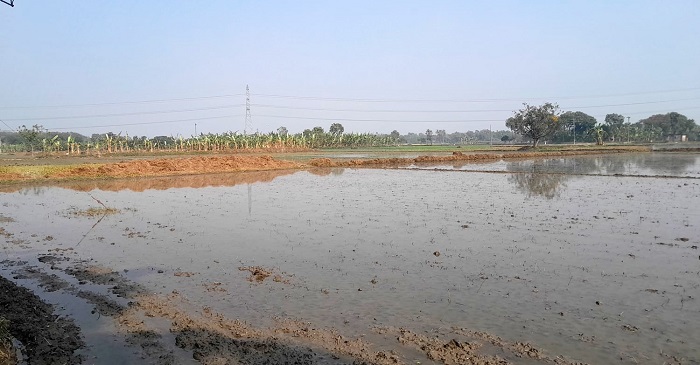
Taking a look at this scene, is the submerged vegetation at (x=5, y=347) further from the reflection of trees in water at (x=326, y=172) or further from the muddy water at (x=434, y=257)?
the reflection of trees in water at (x=326, y=172)

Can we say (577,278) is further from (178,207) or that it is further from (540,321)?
(178,207)

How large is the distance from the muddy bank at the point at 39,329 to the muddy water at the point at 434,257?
1.72 meters

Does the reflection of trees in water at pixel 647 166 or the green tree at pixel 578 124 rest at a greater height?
the green tree at pixel 578 124

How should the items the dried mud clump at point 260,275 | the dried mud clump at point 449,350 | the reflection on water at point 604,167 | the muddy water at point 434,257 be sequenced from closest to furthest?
the dried mud clump at point 449,350 < the muddy water at point 434,257 < the dried mud clump at point 260,275 < the reflection on water at point 604,167

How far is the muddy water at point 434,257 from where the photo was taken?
6008 millimetres

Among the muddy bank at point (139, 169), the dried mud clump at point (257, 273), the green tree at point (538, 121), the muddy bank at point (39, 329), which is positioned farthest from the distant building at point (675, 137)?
the muddy bank at point (39, 329)

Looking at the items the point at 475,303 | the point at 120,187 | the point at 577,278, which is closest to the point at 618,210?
the point at 577,278

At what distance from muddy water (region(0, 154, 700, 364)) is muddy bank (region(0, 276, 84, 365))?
67.8 inches

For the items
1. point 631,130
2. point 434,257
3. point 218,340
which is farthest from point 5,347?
point 631,130

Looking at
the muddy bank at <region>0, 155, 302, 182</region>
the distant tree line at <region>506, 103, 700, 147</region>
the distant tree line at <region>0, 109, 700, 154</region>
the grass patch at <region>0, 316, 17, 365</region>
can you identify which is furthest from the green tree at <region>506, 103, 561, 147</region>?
the grass patch at <region>0, 316, 17, 365</region>

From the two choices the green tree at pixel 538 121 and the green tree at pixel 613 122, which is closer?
the green tree at pixel 538 121

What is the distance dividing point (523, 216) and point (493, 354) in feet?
31.8

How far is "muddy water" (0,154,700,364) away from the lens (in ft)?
19.7

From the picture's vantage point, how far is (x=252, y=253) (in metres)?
10.0
